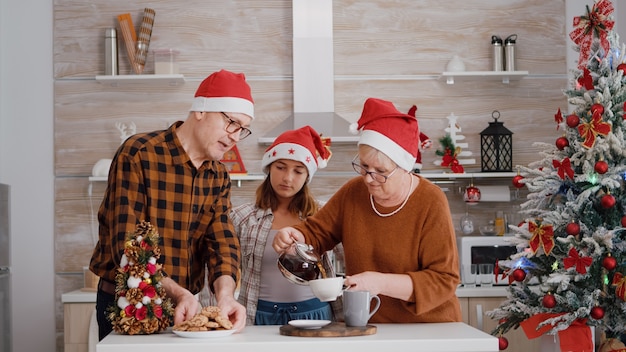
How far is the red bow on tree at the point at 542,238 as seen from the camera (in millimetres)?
3639

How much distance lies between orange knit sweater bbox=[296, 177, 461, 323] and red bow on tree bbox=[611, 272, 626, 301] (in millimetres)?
1220

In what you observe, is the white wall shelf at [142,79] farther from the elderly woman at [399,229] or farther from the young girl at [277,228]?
the elderly woman at [399,229]

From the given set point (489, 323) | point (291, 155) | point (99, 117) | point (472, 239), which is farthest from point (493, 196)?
point (99, 117)

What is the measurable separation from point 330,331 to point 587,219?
73.0 inches

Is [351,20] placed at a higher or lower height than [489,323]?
higher

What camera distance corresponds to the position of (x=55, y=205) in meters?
5.08

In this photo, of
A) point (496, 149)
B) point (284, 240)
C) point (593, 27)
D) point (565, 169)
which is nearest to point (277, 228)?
point (284, 240)

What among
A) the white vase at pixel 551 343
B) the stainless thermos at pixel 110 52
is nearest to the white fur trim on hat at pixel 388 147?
the white vase at pixel 551 343

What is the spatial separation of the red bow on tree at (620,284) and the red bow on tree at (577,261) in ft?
0.40

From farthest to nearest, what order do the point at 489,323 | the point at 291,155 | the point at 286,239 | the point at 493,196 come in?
the point at 493,196 → the point at 489,323 → the point at 291,155 → the point at 286,239

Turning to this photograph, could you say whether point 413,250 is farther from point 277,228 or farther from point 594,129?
point 594,129

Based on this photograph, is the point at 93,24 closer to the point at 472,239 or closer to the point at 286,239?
the point at 472,239

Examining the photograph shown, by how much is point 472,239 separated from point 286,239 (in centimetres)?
243

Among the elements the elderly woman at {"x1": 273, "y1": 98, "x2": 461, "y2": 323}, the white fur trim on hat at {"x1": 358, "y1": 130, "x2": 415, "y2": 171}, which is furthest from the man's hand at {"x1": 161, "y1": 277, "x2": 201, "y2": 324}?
the white fur trim on hat at {"x1": 358, "y1": 130, "x2": 415, "y2": 171}
